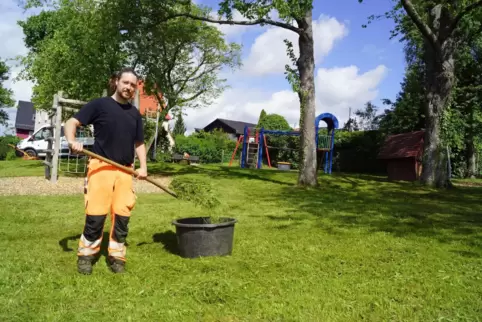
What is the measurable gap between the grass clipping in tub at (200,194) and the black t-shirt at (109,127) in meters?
1.03

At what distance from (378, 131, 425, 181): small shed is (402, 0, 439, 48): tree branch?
5.38 metres

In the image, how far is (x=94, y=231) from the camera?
4359 millimetres

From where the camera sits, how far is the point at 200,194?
17.5ft

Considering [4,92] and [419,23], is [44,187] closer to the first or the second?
[419,23]

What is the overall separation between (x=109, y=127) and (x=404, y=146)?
54.4ft

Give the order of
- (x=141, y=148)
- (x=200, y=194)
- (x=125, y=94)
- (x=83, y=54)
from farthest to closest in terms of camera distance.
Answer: (x=83, y=54), (x=200, y=194), (x=141, y=148), (x=125, y=94)

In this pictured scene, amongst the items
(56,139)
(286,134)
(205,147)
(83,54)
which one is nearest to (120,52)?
(83,54)

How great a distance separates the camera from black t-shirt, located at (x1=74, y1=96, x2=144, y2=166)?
443cm

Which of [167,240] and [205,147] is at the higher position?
[205,147]

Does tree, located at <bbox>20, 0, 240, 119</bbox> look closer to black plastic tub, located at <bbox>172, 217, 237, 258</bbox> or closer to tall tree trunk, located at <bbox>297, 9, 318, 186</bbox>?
tall tree trunk, located at <bbox>297, 9, 318, 186</bbox>

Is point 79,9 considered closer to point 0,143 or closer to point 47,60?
point 47,60

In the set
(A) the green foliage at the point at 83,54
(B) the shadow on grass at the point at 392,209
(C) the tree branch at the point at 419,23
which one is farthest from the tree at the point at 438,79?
(A) the green foliage at the point at 83,54

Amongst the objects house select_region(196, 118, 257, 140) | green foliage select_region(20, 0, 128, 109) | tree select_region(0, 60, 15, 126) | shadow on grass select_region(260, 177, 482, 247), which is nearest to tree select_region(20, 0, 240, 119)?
green foliage select_region(20, 0, 128, 109)

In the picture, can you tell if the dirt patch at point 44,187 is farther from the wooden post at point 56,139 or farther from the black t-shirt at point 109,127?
the black t-shirt at point 109,127
